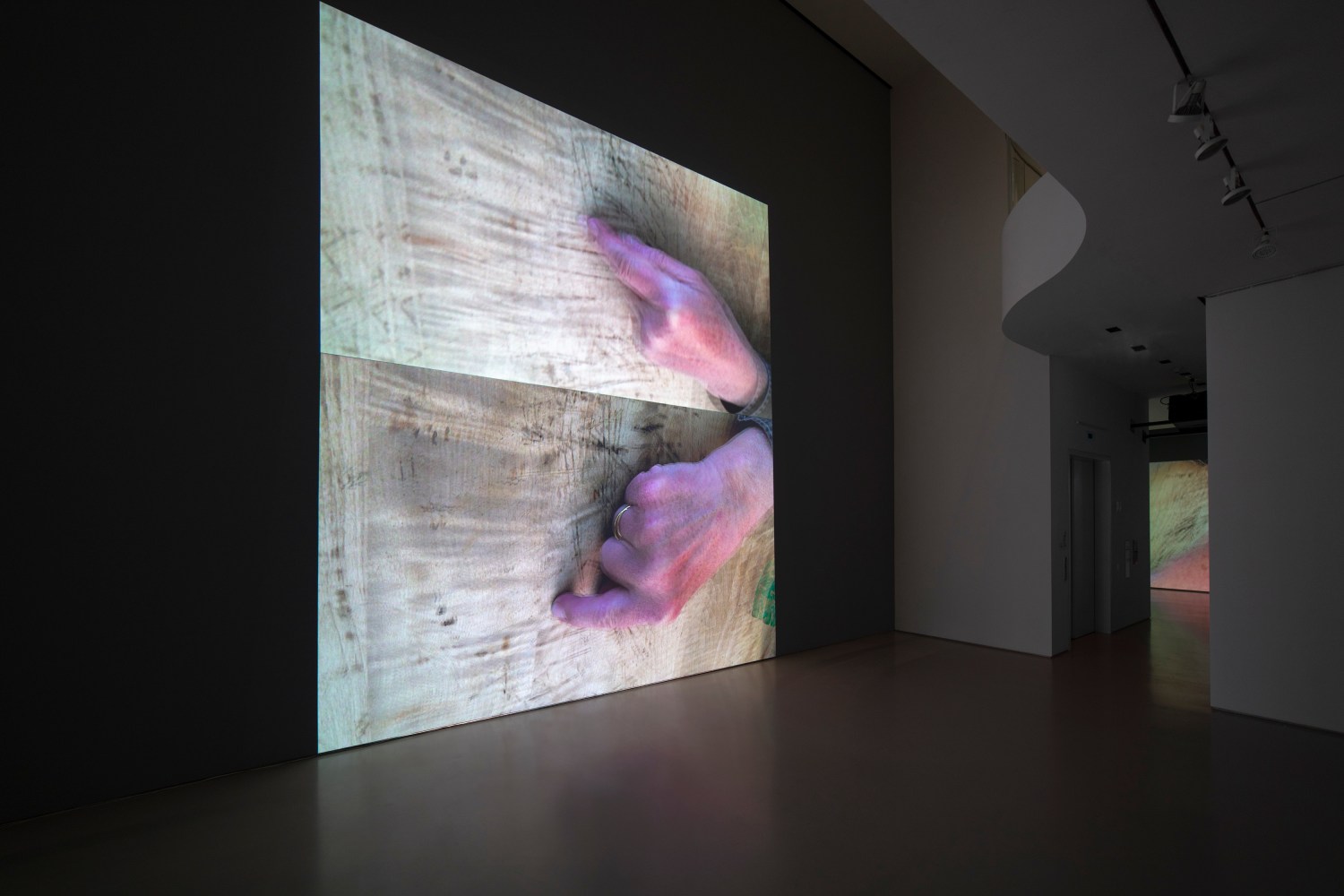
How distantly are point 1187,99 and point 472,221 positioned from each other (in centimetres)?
434

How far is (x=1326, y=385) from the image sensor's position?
17.9ft

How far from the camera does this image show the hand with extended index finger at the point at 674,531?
6.27 m

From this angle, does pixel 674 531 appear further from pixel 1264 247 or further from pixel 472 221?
pixel 1264 247

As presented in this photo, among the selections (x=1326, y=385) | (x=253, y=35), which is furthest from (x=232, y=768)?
(x=1326, y=385)

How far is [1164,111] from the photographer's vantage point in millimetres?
3250

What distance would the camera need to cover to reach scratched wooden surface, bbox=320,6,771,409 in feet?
16.3

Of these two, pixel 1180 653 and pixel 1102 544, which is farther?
pixel 1102 544

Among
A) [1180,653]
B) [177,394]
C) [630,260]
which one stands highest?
[630,260]

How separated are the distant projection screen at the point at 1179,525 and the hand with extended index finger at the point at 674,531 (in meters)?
11.3

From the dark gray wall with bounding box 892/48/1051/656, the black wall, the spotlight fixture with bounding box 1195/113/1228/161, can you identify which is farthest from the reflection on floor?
the black wall

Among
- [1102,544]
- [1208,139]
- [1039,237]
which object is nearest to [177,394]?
[1208,139]

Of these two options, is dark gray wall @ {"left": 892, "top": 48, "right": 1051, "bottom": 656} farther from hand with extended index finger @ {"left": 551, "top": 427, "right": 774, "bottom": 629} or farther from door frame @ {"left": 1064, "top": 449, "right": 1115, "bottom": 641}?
hand with extended index finger @ {"left": 551, "top": 427, "right": 774, "bottom": 629}

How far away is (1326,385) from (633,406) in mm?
5173

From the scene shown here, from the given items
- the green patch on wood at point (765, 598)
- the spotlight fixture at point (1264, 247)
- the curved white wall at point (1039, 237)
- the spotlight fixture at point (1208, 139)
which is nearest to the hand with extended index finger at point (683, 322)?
the green patch on wood at point (765, 598)
